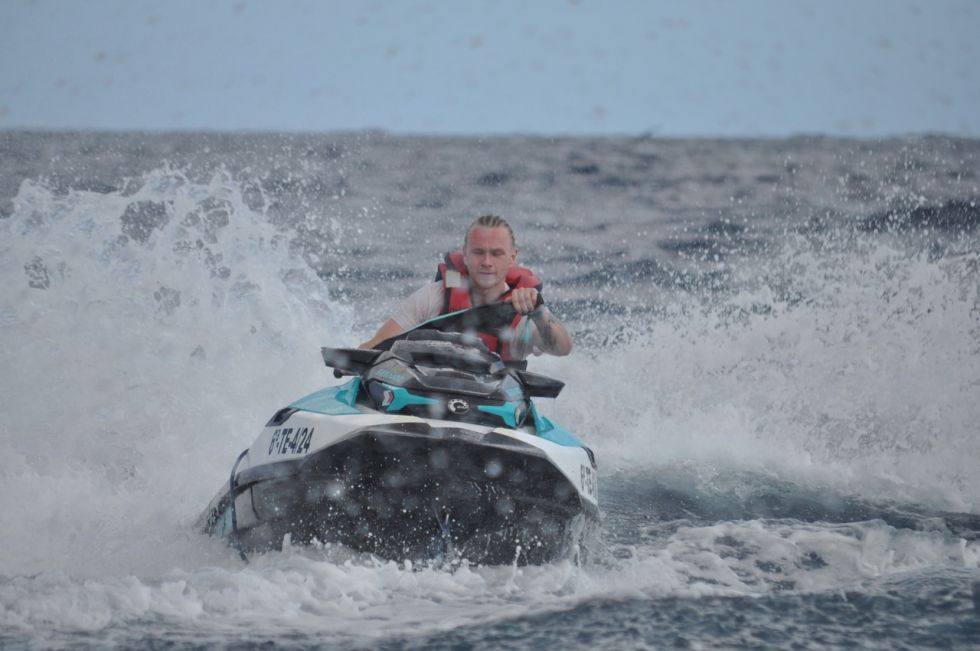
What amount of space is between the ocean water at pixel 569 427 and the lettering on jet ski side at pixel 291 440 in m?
0.43

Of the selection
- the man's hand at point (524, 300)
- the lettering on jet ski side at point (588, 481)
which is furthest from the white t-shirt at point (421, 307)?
the lettering on jet ski side at point (588, 481)

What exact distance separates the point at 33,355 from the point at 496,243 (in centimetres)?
382

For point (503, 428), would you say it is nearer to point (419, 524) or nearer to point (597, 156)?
point (419, 524)

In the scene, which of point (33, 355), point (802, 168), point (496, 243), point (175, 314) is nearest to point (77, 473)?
point (33, 355)

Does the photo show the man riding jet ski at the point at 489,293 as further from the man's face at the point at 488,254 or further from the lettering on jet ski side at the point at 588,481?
the lettering on jet ski side at the point at 588,481

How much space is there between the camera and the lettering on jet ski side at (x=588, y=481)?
5246mm

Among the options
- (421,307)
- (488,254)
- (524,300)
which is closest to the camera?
(524,300)

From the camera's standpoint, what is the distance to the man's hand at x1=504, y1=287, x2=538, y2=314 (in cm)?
557

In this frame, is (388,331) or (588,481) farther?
(388,331)

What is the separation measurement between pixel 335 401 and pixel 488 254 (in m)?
1.21

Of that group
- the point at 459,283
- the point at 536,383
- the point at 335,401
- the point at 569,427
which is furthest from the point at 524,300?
the point at 569,427

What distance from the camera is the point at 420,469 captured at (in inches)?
186

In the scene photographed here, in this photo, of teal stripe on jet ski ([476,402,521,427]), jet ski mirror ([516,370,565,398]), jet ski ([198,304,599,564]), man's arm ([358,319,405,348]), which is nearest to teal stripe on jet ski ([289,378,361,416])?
jet ski ([198,304,599,564])

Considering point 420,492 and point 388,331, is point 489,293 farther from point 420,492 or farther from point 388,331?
point 420,492
